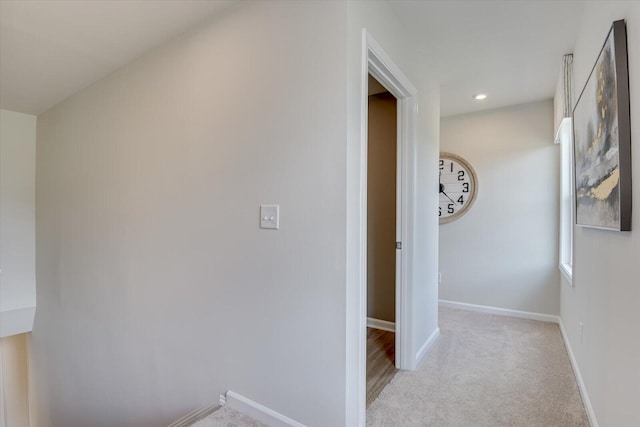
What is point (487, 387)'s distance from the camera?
82.7 inches

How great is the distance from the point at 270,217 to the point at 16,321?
384 centimetres

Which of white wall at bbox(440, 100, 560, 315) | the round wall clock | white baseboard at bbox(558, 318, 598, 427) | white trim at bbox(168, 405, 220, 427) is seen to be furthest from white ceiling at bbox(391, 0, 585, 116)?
white trim at bbox(168, 405, 220, 427)

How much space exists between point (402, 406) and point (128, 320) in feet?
6.89

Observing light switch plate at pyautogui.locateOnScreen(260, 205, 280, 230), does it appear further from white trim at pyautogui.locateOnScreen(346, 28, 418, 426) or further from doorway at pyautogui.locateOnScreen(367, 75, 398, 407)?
doorway at pyautogui.locateOnScreen(367, 75, 398, 407)

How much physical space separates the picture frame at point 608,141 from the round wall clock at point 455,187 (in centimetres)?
195

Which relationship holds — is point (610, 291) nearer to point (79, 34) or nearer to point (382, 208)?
point (382, 208)

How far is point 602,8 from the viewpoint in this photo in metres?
1.53

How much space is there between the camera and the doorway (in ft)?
10.4

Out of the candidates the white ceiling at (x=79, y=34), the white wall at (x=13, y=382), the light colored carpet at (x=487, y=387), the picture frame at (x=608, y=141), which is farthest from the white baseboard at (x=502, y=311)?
the white wall at (x=13, y=382)

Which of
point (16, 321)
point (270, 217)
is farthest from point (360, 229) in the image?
point (16, 321)

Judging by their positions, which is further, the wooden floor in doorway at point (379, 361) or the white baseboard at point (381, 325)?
the white baseboard at point (381, 325)

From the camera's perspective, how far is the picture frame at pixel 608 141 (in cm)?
118

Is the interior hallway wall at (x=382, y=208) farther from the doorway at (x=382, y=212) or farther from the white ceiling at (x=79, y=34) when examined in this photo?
the white ceiling at (x=79, y=34)

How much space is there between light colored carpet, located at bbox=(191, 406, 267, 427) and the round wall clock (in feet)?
10.3
